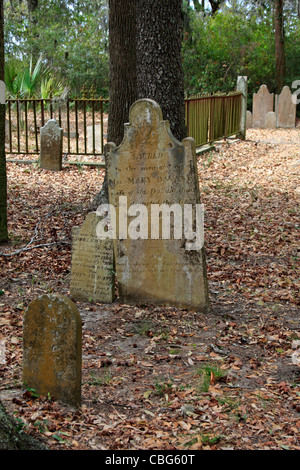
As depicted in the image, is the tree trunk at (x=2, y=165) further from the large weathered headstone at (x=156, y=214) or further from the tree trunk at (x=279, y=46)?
the tree trunk at (x=279, y=46)

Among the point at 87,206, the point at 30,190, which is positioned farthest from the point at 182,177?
A: the point at 30,190

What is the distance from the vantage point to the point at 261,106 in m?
21.9

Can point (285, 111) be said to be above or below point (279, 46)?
below

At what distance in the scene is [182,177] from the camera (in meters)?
5.17

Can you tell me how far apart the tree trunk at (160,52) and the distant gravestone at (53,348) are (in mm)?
5091

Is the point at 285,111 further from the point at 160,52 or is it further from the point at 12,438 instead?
the point at 12,438

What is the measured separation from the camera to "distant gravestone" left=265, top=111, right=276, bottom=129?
70.6ft

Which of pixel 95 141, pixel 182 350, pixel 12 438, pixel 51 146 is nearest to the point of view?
pixel 12 438

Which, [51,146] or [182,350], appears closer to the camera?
[182,350]

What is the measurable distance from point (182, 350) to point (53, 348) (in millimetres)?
1438

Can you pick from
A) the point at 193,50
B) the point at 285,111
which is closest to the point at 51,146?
the point at 285,111

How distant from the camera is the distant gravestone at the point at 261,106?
21922 mm

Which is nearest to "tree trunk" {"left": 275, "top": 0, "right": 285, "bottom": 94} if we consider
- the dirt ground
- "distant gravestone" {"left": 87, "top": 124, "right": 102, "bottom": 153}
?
"distant gravestone" {"left": 87, "top": 124, "right": 102, "bottom": 153}

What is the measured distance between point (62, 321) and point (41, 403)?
55cm
